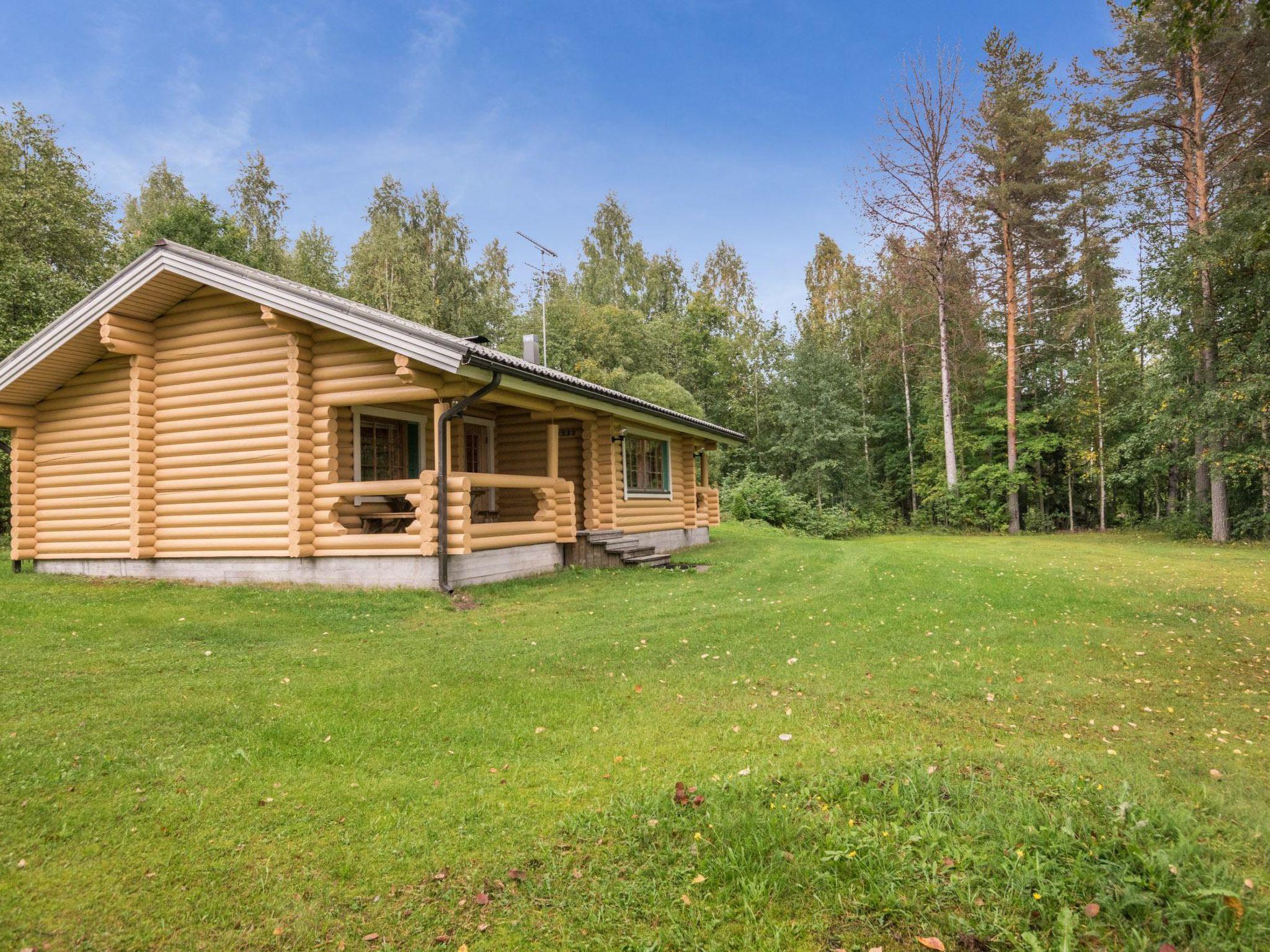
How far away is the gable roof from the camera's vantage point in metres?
8.65

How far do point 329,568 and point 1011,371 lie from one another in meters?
23.1

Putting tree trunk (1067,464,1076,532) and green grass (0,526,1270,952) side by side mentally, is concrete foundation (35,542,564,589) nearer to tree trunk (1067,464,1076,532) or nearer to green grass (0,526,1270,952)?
green grass (0,526,1270,952)

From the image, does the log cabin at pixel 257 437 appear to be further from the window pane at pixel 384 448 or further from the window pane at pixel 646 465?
the window pane at pixel 646 465

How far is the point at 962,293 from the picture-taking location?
2467cm

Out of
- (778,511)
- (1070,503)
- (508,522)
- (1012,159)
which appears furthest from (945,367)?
(508,522)

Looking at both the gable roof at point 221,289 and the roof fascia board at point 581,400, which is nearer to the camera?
the gable roof at point 221,289

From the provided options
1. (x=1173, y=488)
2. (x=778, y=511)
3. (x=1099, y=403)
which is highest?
(x=1099, y=403)

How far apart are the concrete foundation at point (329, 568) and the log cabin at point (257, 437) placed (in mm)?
30

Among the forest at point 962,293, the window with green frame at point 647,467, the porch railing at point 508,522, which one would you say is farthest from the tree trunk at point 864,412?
the porch railing at point 508,522

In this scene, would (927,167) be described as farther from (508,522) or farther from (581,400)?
(508,522)

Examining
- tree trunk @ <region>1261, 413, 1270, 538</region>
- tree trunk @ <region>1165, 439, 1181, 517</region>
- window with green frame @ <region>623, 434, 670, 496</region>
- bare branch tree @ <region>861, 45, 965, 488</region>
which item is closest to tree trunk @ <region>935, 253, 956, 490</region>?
bare branch tree @ <region>861, 45, 965, 488</region>

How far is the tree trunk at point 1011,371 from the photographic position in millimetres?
23125

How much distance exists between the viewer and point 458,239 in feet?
107

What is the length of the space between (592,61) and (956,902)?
71.2 ft
